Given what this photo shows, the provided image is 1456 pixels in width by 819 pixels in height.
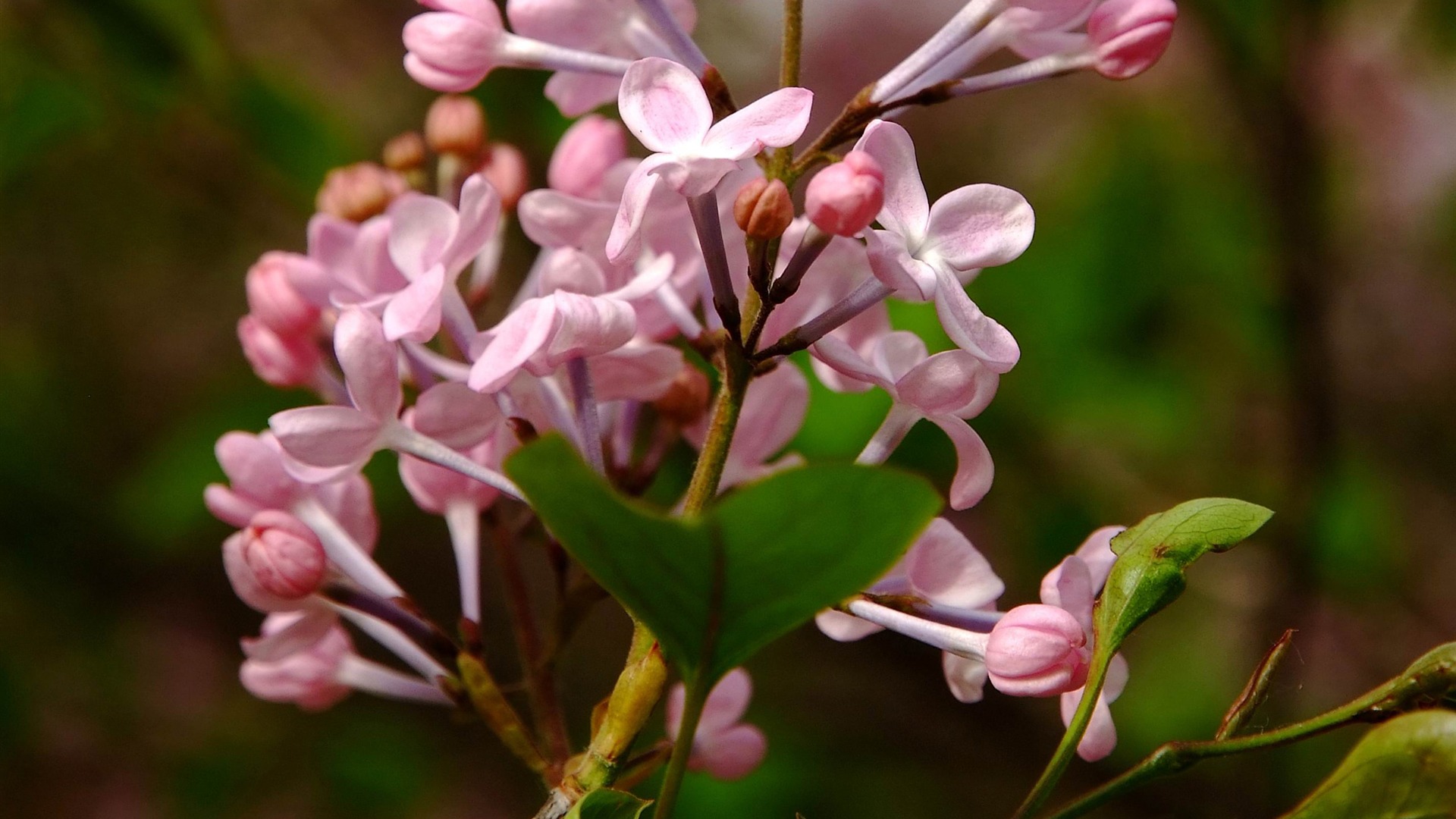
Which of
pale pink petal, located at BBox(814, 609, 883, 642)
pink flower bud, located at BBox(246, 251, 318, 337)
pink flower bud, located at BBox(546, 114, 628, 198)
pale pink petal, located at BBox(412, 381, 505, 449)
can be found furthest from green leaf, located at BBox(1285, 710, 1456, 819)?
pink flower bud, located at BBox(246, 251, 318, 337)

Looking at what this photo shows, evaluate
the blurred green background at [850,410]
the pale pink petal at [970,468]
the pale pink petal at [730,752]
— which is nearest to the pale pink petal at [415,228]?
the pale pink petal at [970,468]

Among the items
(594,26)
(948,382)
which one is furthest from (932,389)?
(594,26)

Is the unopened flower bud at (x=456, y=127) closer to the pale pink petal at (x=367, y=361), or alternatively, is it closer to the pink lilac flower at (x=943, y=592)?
the pale pink petal at (x=367, y=361)

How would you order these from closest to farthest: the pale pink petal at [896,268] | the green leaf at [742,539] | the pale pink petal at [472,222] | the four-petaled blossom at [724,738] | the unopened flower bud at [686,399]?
1. the green leaf at [742,539]
2. the pale pink petal at [896,268]
3. the pale pink petal at [472,222]
4. the unopened flower bud at [686,399]
5. the four-petaled blossom at [724,738]

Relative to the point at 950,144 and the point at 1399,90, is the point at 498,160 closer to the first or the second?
the point at 950,144

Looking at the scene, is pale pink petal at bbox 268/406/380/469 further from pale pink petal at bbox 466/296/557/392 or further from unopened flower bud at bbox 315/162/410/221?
unopened flower bud at bbox 315/162/410/221

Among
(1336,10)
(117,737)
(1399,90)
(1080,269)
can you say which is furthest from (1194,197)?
(117,737)

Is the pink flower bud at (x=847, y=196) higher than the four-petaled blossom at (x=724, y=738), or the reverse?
the pink flower bud at (x=847, y=196)
